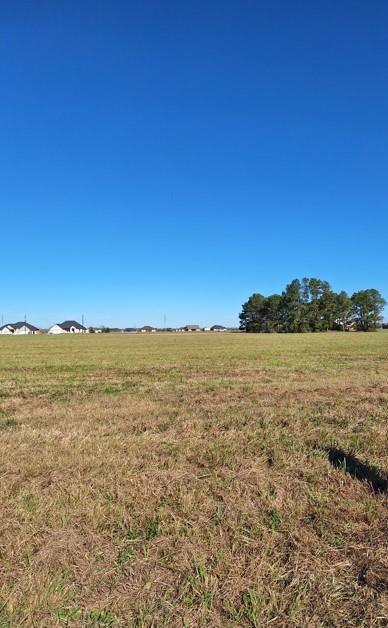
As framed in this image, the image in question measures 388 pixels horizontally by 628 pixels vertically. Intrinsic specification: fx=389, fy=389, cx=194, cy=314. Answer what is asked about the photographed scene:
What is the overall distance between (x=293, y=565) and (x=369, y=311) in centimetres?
13359

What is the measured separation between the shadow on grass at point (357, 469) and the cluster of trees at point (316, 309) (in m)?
115

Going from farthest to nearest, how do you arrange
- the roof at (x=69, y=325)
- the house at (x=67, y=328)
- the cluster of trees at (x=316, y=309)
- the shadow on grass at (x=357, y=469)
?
the roof at (x=69, y=325) → the house at (x=67, y=328) → the cluster of trees at (x=316, y=309) → the shadow on grass at (x=357, y=469)

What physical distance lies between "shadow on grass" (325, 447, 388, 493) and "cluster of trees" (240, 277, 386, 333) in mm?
115257

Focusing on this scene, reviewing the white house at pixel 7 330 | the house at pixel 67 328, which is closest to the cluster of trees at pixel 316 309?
the house at pixel 67 328

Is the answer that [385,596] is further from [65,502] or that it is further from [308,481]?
[65,502]

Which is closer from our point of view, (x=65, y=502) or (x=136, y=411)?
(x=65, y=502)

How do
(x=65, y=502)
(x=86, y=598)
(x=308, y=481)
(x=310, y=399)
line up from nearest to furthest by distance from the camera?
(x=86, y=598), (x=65, y=502), (x=308, y=481), (x=310, y=399)

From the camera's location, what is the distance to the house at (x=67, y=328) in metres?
171

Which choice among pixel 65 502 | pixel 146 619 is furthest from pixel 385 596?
pixel 65 502

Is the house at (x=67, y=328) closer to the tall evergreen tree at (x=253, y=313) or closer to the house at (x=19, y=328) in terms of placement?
the house at (x=19, y=328)

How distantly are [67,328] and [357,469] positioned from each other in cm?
18194

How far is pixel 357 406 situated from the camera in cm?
853

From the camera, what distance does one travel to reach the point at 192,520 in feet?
12.1

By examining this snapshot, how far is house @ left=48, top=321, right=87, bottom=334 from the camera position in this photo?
561 ft
